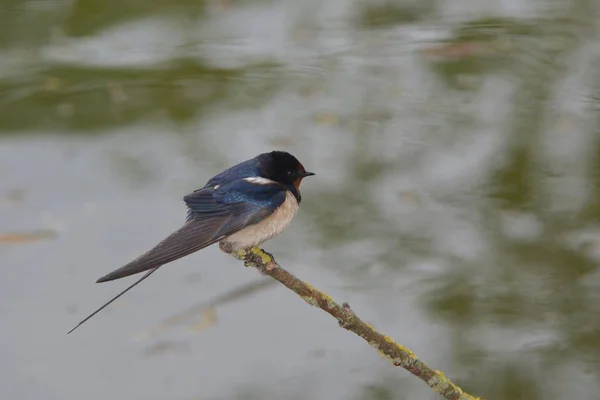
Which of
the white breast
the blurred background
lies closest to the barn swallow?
the white breast

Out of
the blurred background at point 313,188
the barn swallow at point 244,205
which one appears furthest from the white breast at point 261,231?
the blurred background at point 313,188

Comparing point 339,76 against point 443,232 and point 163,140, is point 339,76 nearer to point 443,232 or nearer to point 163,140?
point 163,140

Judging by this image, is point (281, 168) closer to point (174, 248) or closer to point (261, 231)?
point (261, 231)

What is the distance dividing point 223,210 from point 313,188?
1.60 metres

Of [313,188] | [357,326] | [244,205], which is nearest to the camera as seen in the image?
[357,326]

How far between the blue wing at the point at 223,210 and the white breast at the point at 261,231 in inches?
0.4

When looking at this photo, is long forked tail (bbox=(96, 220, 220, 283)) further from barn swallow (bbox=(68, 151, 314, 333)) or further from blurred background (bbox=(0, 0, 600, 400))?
blurred background (bbox=(0, 0, 600, 400))

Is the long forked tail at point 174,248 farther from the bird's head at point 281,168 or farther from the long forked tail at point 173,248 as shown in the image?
the bird's head at point 281,168

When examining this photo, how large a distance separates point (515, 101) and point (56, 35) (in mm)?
1662

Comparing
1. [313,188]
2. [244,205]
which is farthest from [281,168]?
[313,188]

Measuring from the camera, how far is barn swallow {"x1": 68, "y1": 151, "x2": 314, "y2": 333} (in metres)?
1.46

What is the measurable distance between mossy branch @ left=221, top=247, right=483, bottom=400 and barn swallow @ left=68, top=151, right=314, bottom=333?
5 centimetres

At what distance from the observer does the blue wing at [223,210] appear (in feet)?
4.65

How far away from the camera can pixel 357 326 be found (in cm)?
130
